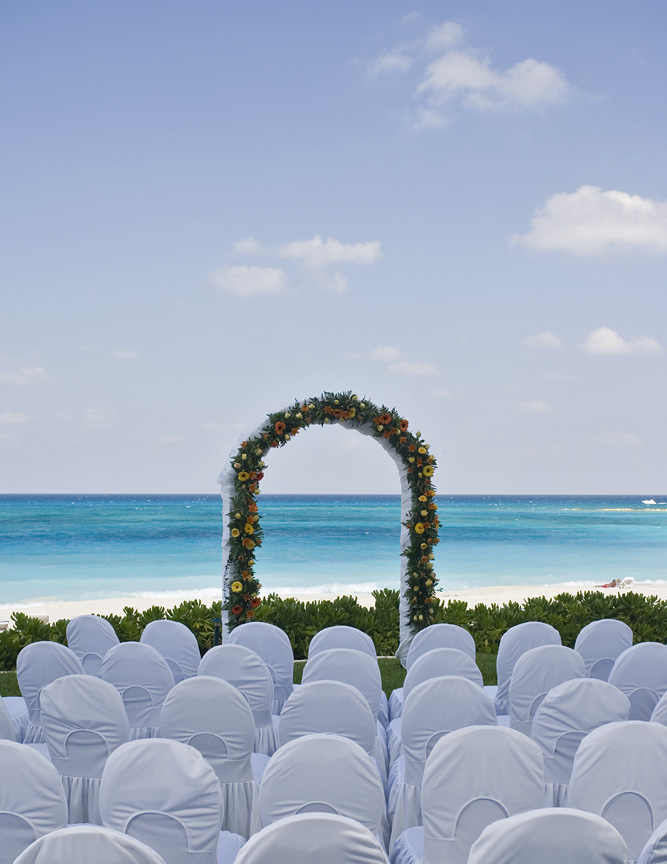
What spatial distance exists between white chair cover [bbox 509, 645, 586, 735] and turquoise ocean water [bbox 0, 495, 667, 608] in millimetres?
21164

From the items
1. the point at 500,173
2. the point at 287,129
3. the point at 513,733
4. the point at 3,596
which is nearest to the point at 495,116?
the point at 500,173

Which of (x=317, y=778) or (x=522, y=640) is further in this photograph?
(x=522, y=640)

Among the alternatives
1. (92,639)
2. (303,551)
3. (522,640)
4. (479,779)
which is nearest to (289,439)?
(92,639)

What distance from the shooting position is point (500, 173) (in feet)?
58.2

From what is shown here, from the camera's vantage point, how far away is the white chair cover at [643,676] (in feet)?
16.1

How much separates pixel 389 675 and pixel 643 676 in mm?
3683

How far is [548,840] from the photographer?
2.04 m

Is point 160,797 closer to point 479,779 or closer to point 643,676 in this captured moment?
point 479,779

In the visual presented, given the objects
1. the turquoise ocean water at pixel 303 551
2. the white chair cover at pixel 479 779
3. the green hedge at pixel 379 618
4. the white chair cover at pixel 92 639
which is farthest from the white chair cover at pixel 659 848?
the turquoise ocean water at pixel 303 551

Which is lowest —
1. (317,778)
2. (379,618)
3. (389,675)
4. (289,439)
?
(389,675)

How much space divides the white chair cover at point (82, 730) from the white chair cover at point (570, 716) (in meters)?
2.18

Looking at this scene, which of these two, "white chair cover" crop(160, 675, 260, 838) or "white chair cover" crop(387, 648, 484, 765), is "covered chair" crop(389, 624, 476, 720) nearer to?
"white chair cover" crop(387, 648, 484, 765)

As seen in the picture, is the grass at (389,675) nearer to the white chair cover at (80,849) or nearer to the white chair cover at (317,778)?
the white chair cover at (317,778)

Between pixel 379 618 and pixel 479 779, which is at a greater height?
pixel 479 779
